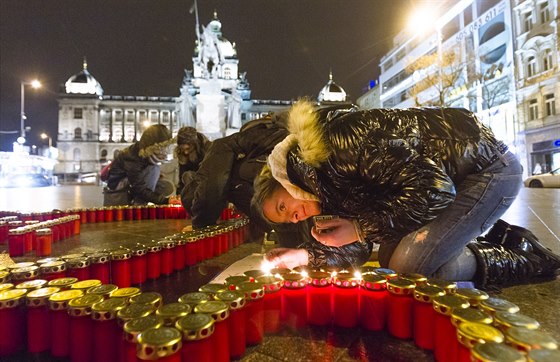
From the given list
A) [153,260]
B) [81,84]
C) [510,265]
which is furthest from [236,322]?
[81,84]

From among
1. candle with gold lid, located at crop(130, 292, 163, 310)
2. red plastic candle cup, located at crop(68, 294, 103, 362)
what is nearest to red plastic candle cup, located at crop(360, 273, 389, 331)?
candle with gold lid, located at crop(130, 292, 163, 310)

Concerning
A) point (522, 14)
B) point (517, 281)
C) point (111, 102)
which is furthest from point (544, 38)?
point (111, 102)

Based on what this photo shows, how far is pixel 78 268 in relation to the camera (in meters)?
2.12

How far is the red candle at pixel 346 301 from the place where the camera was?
5.61 feet

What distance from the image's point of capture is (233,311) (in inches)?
56.4

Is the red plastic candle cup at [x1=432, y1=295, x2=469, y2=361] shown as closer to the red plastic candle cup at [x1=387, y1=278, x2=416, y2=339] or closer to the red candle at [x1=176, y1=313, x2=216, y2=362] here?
the red plastic candle cup at [x1=387, y1=278, x2=416, y2=339]

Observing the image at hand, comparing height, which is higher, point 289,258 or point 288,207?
point 288,207

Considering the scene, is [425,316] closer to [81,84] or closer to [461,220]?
[461,220]

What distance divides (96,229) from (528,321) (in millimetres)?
5256

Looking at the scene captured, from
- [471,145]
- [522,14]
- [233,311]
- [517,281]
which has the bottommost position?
→ [517,281]

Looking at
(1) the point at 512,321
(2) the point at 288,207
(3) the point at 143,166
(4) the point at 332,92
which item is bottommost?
(1) the point at 512,321

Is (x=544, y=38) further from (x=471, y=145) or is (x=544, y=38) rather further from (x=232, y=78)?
(x=232, y=78)

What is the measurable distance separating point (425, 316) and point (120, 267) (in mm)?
1917

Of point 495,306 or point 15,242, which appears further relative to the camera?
point 15,242
